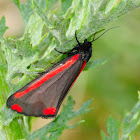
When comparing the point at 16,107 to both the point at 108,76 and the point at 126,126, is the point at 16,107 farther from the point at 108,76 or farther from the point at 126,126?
the point at 108,76

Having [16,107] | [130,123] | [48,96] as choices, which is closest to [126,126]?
[130,123]

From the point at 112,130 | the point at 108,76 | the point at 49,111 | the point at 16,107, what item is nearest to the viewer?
the point at 16,107

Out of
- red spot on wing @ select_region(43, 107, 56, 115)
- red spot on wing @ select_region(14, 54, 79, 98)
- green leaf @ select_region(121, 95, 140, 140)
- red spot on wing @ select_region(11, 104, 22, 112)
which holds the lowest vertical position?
green leaf @ select_region(121, 95, 140, 140)

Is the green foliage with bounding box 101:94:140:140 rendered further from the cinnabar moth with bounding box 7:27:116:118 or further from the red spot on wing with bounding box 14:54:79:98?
the red spot on wing with bounding box 14:54:79:98

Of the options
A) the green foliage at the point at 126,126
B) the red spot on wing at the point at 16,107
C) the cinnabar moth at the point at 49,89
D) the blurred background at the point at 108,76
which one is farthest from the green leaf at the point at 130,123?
the blurred background at the point at 108,76

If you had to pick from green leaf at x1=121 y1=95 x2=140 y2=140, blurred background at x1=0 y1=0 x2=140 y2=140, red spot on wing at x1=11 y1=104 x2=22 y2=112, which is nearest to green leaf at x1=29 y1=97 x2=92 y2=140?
red spot on wing at x1=11 y1=104 x2=22 y2=112

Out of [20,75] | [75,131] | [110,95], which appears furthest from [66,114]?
[110,95]
